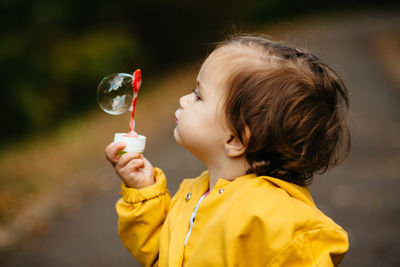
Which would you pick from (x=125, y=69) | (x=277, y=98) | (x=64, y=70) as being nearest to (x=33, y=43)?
(x=64, y=70)

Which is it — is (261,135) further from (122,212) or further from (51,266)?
(51,266)

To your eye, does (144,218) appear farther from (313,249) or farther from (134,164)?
(313,249)

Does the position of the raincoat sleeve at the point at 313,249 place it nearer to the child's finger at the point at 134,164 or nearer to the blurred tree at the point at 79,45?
the child's finger at the point at 134,164

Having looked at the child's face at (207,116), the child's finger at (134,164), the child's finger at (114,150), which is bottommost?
the child's finger at (134,164)

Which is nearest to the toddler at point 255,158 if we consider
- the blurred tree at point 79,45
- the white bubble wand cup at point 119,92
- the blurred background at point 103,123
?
the white bubble wand cup at point 119,92

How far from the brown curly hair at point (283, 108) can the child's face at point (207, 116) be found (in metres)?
0.04

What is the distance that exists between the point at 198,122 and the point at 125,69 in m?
7.90

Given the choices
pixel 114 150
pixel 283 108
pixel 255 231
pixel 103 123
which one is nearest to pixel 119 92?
pixel 114 150

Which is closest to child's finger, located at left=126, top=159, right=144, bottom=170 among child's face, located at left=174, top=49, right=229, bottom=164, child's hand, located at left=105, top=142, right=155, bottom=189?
child's hand, located at left=105, top=142, right=155, bottom=189

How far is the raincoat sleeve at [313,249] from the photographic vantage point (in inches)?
55.5

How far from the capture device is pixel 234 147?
1643 mm

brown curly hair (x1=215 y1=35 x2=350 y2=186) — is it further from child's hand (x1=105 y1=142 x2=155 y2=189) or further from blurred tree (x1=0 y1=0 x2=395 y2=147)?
blurred tree (x1=0 y1=0 x2=395 y2=147)

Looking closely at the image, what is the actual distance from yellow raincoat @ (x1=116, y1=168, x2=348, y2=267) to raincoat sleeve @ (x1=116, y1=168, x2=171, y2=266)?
10cm

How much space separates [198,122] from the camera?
5.43 ft
